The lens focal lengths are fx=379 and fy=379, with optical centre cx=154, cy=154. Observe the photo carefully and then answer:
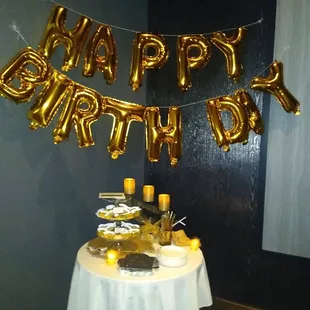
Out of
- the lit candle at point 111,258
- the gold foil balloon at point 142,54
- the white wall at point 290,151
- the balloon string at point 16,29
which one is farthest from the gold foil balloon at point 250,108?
the balloon string at point 16,29

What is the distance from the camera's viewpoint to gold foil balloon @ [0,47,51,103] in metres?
1.40

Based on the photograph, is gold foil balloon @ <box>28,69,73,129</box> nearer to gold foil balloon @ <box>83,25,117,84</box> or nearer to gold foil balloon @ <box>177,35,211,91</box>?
gold foil balloon @ <box>83,25,117,84</box>

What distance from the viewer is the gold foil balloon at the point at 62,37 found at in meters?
1.49

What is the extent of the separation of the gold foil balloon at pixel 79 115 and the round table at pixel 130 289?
0.51 meters

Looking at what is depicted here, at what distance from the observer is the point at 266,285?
2051mm

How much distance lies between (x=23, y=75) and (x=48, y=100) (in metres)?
0.13

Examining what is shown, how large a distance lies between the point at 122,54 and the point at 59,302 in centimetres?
139

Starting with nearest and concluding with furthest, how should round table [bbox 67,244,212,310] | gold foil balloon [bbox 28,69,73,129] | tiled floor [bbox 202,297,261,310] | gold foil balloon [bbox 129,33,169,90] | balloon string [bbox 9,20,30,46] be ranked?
round table [bbox 67,244,212,310]
gold foil balloon [bbox 28,69,73,129]
balloon string [bbox 9,20,30,46]
gold foil balloon [bbox 129,33,169,90]
tiled floor [bbox 202,297,261,310]

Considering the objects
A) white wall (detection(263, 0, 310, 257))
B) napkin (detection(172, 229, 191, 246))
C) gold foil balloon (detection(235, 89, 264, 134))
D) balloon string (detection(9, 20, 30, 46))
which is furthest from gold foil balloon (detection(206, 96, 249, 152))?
balloon string (detection(9, 20, 30, 46))

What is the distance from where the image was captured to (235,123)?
1717 mm

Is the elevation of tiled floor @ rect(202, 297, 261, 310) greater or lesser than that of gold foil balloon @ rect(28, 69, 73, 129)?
lesser

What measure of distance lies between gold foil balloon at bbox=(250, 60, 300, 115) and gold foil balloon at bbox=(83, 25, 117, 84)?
65 cm

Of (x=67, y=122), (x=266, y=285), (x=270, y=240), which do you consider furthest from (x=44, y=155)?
(x=266, y=285)

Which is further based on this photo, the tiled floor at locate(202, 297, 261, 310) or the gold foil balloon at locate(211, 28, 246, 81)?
the tiled floor at locate(202, 297, 261, 310)
